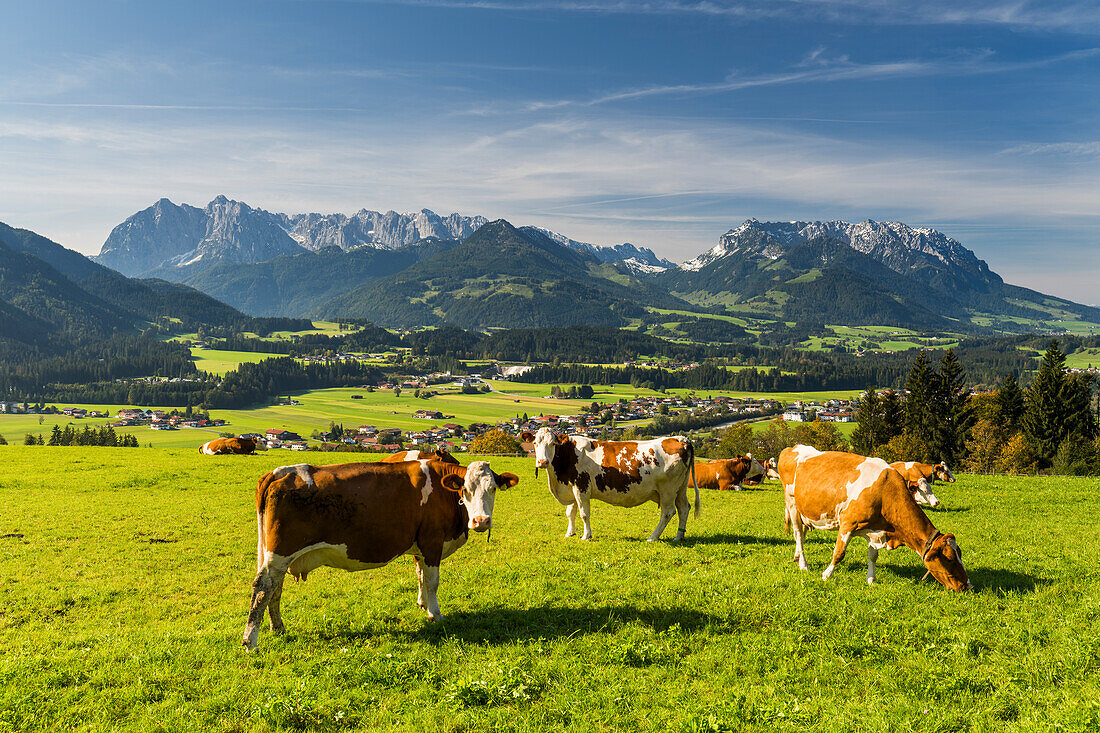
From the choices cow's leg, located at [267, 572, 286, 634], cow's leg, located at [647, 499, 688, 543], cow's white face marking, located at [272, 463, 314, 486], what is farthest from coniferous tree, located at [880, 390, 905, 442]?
cow's leg, located at [267, 572, 286, 634]

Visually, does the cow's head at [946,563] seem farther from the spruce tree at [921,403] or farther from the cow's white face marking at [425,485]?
the spruce tree at [921,403]

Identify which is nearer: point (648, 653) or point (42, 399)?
point (648, 653)

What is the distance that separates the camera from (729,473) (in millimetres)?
29047

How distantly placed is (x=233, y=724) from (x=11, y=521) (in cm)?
1779

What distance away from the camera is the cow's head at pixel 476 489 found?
9547 mm

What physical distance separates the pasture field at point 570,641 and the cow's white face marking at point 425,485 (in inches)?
85.4

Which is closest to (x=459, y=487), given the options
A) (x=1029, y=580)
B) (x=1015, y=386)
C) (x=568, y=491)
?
(x=568, y=491)

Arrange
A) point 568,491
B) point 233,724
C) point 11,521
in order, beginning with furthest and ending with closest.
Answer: point 11,521 < point 568,491 < point 233,724

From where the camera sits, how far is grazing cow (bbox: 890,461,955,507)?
20.0 m

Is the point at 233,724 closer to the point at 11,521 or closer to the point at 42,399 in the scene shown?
the point at 11,521

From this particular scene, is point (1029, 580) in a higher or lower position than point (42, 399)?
higher

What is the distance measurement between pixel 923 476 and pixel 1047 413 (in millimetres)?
42776

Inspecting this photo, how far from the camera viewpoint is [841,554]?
36.7 feet

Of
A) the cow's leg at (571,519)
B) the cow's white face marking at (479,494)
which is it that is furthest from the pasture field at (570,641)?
the cow's white face marking at (479,494)
